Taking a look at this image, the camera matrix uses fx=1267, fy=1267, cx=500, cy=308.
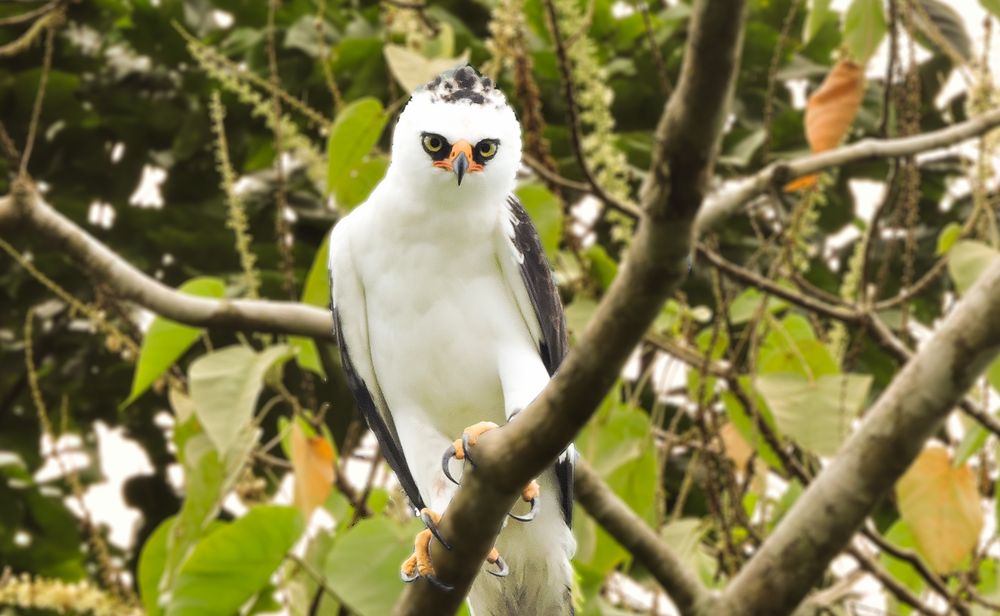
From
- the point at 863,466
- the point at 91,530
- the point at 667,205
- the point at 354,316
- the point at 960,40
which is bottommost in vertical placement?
the point at 91,530

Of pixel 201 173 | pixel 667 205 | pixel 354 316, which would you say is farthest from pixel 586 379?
pixel 201 173

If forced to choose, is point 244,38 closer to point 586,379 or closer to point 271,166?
point 271,166

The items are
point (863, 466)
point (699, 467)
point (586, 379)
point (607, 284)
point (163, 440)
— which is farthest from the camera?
point (163, 440)

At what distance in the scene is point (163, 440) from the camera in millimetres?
4777

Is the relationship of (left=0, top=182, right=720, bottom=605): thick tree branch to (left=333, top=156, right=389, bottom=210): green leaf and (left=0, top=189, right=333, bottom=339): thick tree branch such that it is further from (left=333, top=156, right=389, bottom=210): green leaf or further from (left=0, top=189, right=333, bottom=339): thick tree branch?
(left=333, top=156, right=389, bottom=210): green leaf

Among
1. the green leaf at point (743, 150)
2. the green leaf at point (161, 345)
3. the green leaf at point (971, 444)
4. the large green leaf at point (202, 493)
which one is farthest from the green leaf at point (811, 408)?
the green leaf at point (161, 345)

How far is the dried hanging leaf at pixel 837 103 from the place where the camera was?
3.07 metres

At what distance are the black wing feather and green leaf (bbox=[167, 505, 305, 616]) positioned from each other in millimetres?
589

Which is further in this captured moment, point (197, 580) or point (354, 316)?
point (197, 580)

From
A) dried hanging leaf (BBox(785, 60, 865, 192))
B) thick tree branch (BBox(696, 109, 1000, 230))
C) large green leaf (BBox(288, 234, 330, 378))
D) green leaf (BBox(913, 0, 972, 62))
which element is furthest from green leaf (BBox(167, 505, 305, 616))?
green leaf (BBox(913, 0, 972, 62))

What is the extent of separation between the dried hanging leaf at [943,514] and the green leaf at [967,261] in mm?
467

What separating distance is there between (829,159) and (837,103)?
16cm

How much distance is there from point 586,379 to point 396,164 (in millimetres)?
750

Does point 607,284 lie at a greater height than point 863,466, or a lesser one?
greater
